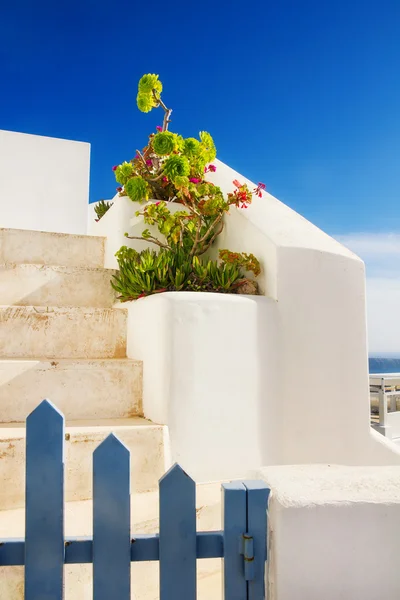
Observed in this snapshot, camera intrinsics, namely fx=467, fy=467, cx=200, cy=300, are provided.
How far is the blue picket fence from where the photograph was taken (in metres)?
1.07

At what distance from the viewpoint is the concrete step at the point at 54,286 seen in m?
3.55

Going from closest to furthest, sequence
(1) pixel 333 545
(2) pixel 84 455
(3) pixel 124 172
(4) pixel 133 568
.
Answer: (1) pixel 333 545
(4) pixel 133 568
(2) pixel 84 455
(3) pixel 124 172

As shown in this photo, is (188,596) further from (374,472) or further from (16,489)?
(16,489)

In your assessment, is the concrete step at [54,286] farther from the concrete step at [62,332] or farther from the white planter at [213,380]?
the white planter at [213,380]

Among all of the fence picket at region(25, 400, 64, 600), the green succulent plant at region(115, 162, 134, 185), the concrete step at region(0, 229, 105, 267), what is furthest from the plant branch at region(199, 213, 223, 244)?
the fence picket at region(25, 400, 64, 600)

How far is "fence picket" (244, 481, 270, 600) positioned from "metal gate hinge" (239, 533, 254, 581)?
0.04 ft

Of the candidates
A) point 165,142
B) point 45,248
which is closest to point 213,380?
point 165,142

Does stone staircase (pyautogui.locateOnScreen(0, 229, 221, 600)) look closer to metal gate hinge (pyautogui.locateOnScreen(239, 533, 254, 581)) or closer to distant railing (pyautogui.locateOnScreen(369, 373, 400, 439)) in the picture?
metal gate hinge (pyautogui.locateOnScreen(239, 533, 254, 581))

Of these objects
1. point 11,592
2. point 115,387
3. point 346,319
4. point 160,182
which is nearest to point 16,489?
point 11,592

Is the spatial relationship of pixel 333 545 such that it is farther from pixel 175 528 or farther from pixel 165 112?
pixel 165 112

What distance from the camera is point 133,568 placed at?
177cm

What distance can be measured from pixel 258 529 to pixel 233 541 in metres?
0.06

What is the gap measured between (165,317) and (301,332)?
90 centimetres

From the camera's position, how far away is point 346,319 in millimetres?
3084
